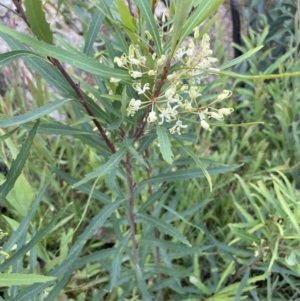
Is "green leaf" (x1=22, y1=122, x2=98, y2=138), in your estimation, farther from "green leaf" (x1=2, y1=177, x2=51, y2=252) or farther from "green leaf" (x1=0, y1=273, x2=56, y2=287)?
"green leaf" (x1=0, y1=273, x2=56, y2=287)

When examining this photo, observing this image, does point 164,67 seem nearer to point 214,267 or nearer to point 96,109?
point 96,109

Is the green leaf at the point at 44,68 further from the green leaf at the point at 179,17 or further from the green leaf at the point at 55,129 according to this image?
the green leaf at the point at 179,17

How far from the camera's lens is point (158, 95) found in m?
0.58

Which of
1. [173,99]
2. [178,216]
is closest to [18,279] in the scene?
[173,99]

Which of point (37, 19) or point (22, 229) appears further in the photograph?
point (22, 229)

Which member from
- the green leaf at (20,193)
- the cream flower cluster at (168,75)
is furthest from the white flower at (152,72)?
the green leaf at (20,193)

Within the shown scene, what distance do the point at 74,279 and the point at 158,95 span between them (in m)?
0.75

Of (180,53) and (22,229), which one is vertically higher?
(180,53)

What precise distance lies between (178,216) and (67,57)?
21.8 inches

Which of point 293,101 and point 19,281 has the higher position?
point 19,281

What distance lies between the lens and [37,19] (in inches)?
19.2

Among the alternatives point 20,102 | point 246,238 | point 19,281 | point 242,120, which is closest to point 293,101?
point 242,120

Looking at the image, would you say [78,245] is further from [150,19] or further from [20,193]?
[150,19]

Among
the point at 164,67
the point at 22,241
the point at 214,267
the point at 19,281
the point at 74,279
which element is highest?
the point at 164,67
